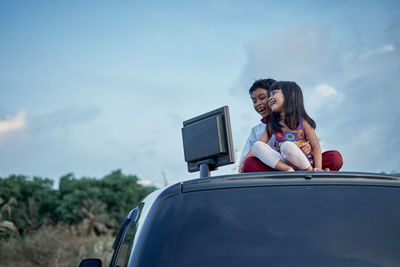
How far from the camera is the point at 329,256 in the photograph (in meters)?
1.94

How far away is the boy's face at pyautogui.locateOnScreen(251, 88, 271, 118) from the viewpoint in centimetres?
490

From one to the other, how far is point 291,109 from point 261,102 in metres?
1.05

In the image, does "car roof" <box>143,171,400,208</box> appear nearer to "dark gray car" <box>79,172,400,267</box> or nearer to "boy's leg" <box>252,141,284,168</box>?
"dark gray car" <box>79,172,400,267</box>

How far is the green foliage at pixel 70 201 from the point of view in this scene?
171ft

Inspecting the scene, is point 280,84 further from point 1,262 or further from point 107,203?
point 107,203

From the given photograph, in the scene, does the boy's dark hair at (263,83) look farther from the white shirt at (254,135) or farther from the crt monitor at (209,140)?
the crt monitor at (209,140)

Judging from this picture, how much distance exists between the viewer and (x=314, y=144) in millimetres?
3715

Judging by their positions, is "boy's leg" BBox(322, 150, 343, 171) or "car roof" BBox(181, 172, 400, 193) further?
"boy's leg" BBox(322, 150, 343, 171)

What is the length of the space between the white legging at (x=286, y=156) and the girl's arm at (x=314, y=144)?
0.22 metres

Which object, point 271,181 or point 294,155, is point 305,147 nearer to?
point 294,155

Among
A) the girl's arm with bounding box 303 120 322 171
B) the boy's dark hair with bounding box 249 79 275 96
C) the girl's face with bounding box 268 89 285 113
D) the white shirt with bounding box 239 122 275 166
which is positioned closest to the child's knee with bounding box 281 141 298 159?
the girl's arm with bounding box 303 120 322 171

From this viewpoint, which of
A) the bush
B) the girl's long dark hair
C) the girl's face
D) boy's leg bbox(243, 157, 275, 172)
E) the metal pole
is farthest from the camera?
the bush

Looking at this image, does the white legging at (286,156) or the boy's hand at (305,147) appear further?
the boy's hand at (305,147)

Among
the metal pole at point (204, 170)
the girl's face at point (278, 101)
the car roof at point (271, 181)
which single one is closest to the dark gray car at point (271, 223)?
the car roof at point (271, 181)
